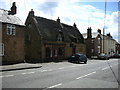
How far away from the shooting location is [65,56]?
36.4 m

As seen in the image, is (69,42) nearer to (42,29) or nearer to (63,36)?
(63,36)

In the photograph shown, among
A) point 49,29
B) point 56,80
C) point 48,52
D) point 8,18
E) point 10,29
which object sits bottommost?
point 56,80

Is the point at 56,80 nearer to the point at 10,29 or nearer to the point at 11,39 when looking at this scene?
the point at 11,39

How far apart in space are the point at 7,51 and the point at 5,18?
15.8 ft

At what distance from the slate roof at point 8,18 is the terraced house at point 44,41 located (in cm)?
611

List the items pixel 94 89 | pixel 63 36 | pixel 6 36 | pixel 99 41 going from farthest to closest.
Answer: pixel 99 41 → pixel 63 36 → pixel 6 36 → pixel 94 89

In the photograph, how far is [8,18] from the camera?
78.0ft

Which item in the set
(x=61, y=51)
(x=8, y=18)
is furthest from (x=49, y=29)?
(x=8, y=18)

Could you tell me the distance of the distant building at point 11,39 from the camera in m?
21.9

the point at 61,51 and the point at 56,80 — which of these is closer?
the point at 56,80

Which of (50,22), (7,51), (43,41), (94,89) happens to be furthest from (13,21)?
(94,89)

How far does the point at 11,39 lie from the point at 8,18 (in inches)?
128

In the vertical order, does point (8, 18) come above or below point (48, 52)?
above

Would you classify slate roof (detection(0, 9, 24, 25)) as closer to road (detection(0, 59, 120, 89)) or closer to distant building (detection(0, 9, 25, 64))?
distant building (detection(0, 9, 25, 64))
